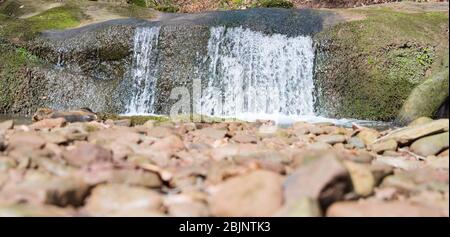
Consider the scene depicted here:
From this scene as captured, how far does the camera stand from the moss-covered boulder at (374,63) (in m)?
11.9

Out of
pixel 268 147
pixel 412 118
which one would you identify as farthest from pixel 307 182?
pixel 412 118

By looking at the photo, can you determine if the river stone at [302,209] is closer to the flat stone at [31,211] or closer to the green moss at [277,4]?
the flat stone at [31,211]

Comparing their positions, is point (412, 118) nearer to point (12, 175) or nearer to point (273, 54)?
point (273, 54)

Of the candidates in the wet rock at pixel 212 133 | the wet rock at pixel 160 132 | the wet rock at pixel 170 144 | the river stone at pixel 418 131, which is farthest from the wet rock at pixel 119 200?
the river stone at pixel 418 131

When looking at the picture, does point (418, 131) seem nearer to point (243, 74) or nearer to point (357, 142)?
point (357, 142)

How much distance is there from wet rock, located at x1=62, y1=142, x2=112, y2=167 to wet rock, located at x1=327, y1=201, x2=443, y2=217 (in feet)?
6.31

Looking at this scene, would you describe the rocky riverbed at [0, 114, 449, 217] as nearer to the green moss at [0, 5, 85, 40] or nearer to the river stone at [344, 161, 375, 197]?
the river stone at [344, 161, 375, 197]

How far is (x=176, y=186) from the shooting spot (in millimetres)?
3697

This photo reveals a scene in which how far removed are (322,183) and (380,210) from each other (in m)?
0.36

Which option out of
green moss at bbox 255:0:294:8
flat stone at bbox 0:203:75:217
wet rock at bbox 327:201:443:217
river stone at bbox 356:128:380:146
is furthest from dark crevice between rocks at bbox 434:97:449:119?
green moss at bbox 255:0:294:8

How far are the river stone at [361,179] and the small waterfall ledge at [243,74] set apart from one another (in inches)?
336

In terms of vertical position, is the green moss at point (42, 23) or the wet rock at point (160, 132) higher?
the green moss at point (42, 23)

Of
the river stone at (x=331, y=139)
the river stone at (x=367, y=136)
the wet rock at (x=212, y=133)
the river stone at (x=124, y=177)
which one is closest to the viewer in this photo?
the river stone at (x=124, y=177)

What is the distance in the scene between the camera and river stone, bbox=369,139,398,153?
6.27 m
